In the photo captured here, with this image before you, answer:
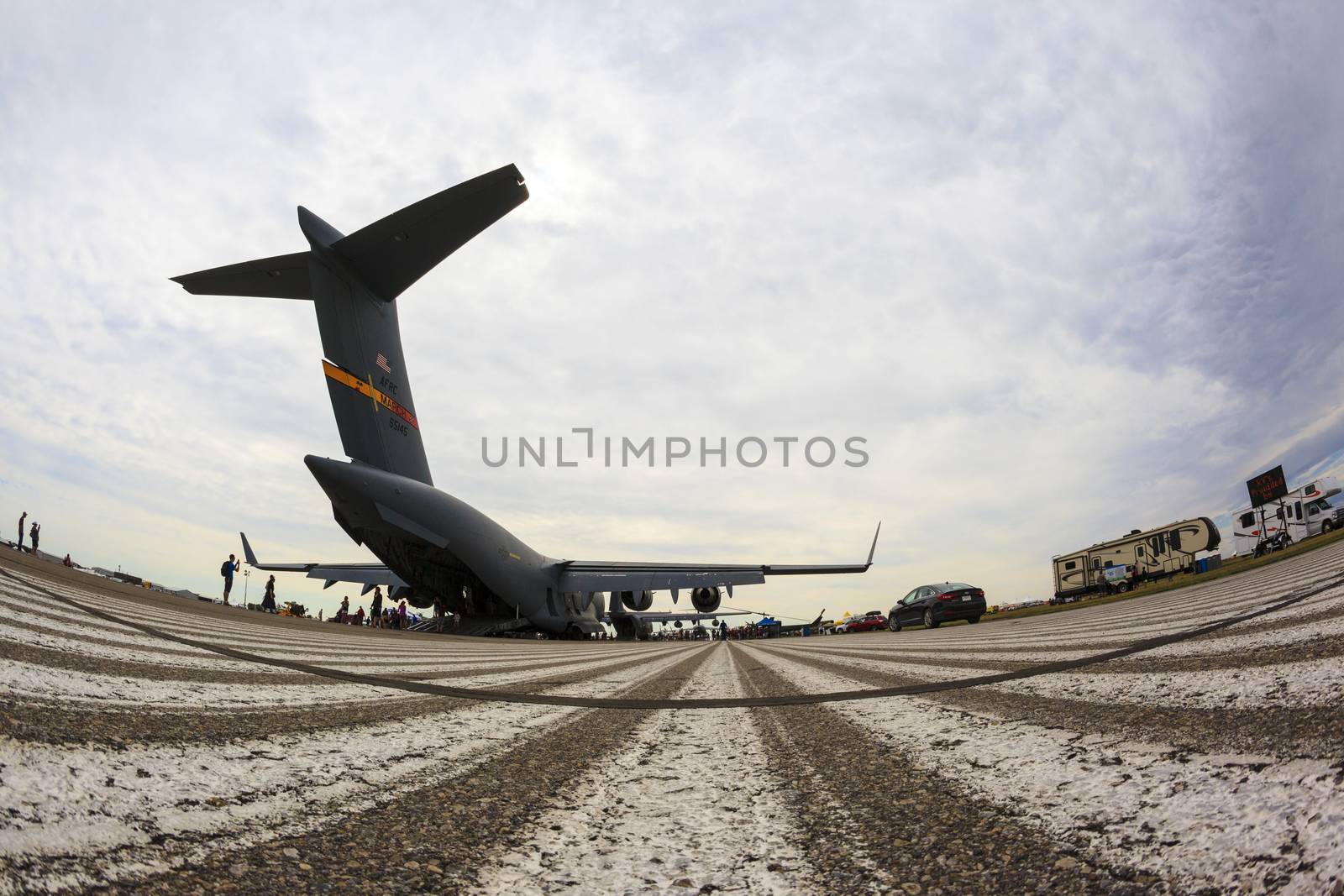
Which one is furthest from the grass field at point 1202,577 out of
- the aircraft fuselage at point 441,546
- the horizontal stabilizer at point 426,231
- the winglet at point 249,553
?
the winglet at point 249,553

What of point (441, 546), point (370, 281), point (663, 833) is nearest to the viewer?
point (663, 833)

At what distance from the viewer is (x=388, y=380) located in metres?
17.1

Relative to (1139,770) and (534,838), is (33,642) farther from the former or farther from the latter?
(1139,770)

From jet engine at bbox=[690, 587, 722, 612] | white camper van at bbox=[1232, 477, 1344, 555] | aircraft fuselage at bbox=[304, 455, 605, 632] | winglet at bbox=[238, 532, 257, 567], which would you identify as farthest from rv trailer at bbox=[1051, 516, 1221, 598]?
winglet at bbox=[238, 532, 257, 567]

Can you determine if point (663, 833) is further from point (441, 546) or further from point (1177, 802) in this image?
point (441, 546)

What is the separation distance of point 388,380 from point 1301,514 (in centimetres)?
4859

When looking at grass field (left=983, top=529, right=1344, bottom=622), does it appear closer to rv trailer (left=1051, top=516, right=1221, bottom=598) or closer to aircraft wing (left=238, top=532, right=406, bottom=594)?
rv trailer (left=1051, top=516, right=1221, bottom=598)

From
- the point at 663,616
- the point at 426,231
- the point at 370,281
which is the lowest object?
the point at 663,616

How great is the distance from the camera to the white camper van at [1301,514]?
29834 mm

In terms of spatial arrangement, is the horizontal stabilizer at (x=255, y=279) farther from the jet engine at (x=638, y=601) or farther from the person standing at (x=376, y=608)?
the jet engine at (x=638, y=601)

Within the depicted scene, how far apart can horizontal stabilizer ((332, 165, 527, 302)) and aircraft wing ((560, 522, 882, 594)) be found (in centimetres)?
1393

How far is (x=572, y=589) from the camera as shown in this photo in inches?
966

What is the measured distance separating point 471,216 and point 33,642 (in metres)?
15.1

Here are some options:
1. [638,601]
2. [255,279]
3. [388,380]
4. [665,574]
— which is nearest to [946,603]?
[665,574]
